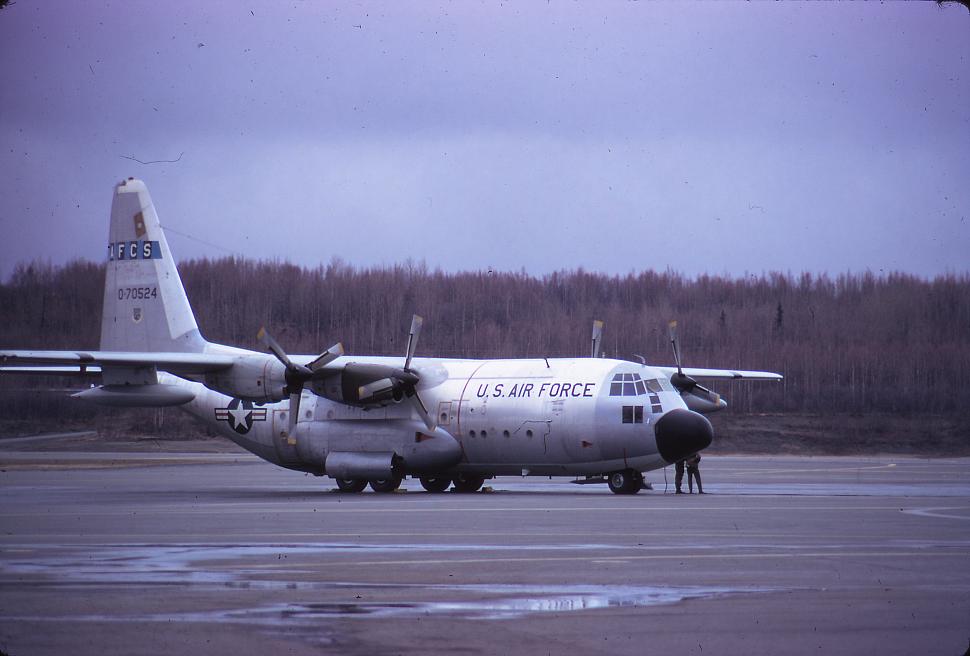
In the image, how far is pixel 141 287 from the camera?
35.3m

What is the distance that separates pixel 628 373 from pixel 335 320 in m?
47.6

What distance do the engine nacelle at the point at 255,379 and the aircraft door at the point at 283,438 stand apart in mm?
2156

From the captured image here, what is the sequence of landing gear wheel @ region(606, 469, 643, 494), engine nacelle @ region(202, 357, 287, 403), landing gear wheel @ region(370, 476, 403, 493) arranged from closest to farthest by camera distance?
landing gear wheel @ region(606, 469, 643, 494) → engine nacelle @ region(202, 357, 287, 403) → landing gear wheel @ region(370, 476, 403, 493)

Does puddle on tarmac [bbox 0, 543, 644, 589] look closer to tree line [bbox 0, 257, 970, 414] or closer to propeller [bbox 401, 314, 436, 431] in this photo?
propeller [bbox 401, 314, 436, 431]

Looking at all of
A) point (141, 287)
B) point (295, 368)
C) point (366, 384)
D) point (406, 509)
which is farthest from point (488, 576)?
point (141, 287)

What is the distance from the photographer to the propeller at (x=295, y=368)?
29719 mm

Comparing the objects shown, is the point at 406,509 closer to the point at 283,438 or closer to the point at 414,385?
the point at 414,385

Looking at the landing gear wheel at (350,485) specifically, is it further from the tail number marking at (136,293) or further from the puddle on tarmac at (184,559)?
the puddle on tarmac at (184,559)

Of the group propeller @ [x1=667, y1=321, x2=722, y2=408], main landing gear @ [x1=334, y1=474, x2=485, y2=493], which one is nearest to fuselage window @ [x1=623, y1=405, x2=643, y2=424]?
propeller @ [x1=667, y1=321, x2=722, y2=408]

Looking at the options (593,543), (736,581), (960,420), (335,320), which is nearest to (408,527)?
(593,543)

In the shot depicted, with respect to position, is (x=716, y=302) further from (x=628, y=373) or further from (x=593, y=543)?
(x=593, y=543)

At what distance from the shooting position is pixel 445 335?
78.4 m

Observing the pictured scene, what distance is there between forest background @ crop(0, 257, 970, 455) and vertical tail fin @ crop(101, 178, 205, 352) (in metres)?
27.3

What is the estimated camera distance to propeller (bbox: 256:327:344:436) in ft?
97.5
